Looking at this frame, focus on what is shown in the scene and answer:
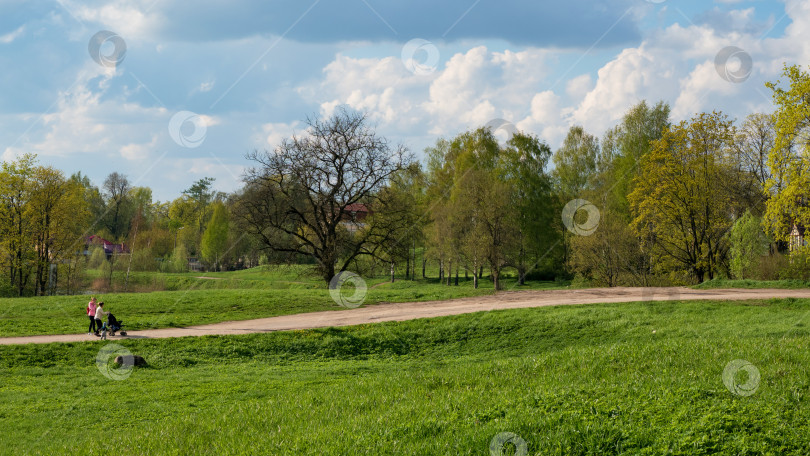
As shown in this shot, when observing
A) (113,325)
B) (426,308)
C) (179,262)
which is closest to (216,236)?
(179,262)

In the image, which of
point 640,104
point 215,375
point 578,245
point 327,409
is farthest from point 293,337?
point 640,104

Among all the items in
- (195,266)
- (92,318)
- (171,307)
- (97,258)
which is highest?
(97,258)

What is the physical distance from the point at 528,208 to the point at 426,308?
101ft

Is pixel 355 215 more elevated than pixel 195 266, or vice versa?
pixel 355 215

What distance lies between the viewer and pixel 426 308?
29.6m

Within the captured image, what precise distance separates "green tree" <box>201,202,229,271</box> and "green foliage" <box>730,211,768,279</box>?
73.8 metres

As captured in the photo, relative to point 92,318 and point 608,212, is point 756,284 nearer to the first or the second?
point 608,212

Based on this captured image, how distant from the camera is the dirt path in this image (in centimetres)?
2367

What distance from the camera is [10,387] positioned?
16.0 m

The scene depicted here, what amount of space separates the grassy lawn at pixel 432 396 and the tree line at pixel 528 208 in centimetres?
1696

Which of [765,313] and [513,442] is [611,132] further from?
[513,442]

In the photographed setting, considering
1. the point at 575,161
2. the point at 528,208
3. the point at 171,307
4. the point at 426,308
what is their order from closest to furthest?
the point at 426,308, the point at 171,307, the point at 528,208, the point at 575,161

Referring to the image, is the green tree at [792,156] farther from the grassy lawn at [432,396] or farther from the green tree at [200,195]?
the green tree at [200,195]

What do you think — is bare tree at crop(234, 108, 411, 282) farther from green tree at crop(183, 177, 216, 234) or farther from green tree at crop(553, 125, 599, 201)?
green tree at crop(183, 177, 216, 234)
